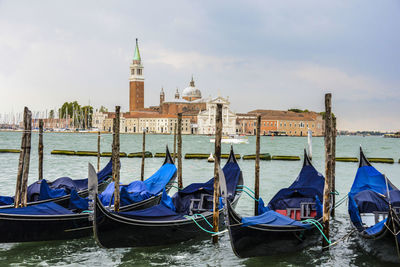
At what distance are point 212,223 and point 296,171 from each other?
1063 centimetres

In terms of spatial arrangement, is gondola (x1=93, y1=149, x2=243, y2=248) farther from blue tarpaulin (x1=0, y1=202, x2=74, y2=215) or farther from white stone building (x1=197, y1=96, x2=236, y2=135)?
white stone building (x1=197, y1=96, x2=236, y2=135)

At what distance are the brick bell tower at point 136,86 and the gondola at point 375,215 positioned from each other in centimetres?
6918

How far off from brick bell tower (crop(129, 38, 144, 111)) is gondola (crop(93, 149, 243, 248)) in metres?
69.0

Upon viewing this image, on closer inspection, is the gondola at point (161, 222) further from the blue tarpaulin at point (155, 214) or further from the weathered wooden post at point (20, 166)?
the weathered wooden post at point (20, 166)

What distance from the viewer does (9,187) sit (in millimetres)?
10852

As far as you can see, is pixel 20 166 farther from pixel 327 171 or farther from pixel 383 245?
pixel 383 245

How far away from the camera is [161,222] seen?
17.9 feet

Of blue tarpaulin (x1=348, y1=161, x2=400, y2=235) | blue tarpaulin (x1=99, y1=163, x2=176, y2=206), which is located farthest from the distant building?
blue tarpaulin (x1=348, y1=161, x2=400, y2=235)

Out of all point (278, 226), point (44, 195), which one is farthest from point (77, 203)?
point (278, 226)

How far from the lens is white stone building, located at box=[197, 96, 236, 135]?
71500mm

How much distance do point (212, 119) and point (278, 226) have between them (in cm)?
6780

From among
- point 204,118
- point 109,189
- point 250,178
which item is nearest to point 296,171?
point 250,178

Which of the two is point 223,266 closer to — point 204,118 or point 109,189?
point 109,189

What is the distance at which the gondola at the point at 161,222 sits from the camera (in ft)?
16.7
